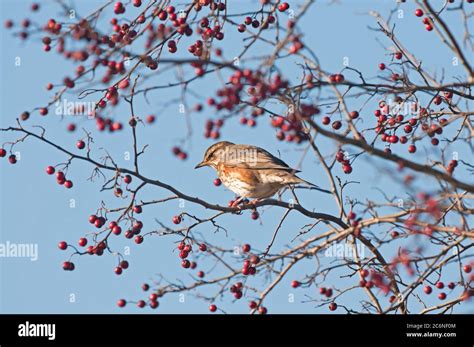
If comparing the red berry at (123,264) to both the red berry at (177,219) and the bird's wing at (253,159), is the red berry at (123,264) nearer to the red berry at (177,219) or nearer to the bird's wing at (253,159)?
the red berry at (177,219)

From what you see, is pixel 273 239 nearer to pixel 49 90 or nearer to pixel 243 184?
pixel 243 184

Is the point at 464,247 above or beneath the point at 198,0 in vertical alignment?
beneath

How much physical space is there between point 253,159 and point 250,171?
245 millimetres

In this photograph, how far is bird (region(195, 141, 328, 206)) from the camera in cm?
784

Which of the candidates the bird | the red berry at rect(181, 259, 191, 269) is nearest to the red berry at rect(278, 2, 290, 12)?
the bird

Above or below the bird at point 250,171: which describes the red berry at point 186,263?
below

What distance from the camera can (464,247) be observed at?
5586 mm

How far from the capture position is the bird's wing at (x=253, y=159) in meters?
8.02

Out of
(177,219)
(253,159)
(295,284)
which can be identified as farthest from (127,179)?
(253,159)

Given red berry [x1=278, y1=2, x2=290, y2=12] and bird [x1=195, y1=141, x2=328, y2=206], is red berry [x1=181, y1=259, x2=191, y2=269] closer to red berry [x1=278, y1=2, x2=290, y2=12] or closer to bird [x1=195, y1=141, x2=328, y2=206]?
bird [x1=195, y1=141, x2=328, y2=206]

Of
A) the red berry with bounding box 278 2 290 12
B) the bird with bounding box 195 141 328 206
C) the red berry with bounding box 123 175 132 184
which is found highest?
the red berry with bounding box 278 2 290 12
